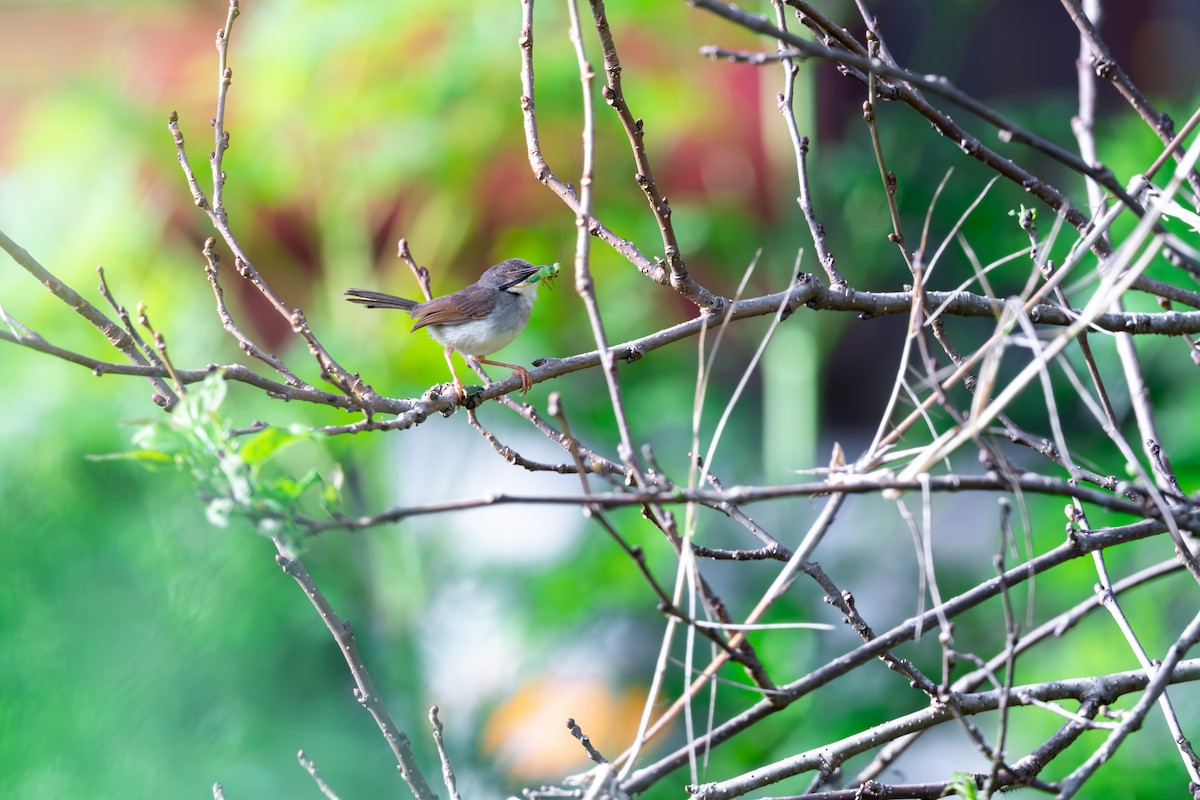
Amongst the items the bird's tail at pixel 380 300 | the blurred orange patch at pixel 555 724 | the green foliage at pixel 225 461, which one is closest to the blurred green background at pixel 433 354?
the blurred orange patch at pixel 555 724

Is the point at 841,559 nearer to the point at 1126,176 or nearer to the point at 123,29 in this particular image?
the point at 1126,176

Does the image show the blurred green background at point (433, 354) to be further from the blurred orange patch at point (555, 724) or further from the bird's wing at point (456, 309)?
the bird's wing at point (456, 309)

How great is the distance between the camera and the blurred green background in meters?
3.90

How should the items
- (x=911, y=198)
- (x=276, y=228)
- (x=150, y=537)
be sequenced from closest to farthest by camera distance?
1. (x=150, y=537)
2. (x=911, y=198)
3. (x=276, y=228)

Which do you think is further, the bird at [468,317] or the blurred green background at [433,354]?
the blurred green background at [433,354]

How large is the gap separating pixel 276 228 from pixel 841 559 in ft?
10.4

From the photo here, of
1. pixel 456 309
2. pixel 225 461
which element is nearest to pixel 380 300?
pixel 456 309

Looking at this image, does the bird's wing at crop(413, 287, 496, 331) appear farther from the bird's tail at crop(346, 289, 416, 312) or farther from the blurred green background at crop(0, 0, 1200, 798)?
the blurred green background at crop(0, 0, 1200, 798)

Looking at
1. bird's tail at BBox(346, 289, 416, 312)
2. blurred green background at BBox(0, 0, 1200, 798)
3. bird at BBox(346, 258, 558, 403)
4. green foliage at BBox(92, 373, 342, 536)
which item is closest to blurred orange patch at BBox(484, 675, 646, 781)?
blurred green background at BBox(0, 0, 1200, 798)

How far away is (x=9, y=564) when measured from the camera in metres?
3.35

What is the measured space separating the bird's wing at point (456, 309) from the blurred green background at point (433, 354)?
47.3 inches

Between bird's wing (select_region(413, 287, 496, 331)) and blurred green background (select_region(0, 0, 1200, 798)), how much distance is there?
3.94 feet

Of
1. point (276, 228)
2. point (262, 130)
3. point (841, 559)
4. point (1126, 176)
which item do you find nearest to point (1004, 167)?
point (1126, 176)

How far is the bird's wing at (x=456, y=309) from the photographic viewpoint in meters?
3.07
